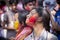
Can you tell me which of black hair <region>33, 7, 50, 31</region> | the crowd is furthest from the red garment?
black hair <region>33, 7, 50, 31</region>

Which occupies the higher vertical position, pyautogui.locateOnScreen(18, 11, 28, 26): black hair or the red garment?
pyautogui.locateOnScreen(18, 11, 28, 26): black hair

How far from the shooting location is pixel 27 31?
4.78 ft

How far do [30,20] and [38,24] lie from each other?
7 centimetres

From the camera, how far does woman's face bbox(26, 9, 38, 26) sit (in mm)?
1356

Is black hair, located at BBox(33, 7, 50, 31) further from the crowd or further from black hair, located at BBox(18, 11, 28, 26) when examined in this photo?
black hair, located at BBox(18, 11, 28, 26)

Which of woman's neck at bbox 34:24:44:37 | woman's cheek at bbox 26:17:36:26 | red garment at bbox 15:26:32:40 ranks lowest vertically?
red garment at bbox 15:26:32:40

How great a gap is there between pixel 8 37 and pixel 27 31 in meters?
0.28

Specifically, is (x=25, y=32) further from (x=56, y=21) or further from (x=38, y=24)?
(x=56, y=21)

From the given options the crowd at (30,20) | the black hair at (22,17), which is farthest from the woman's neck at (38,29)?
the black hair at (22,17)

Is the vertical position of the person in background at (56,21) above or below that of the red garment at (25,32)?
above

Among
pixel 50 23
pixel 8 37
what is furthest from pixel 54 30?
pixel 8 37

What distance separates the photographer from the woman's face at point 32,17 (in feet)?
4.45

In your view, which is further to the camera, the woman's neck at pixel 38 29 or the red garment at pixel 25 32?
the red garment at pixel 25 32

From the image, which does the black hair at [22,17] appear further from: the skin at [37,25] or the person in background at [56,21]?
the person in background at [56,21]
